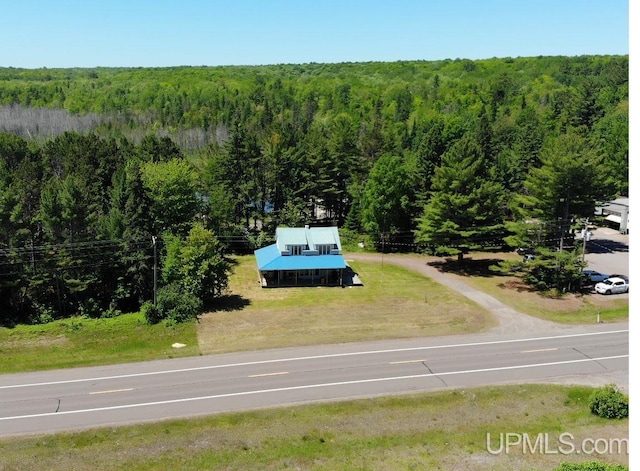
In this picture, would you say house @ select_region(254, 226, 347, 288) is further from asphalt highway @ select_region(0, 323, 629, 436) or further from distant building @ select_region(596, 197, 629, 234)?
distant building @ select_region(596, 197, 629, 234)

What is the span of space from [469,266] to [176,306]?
38.0m

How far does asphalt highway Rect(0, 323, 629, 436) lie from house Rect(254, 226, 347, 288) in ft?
59.8

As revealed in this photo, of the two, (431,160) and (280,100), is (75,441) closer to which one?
(431,160)

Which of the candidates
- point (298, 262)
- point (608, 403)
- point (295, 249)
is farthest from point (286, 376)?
point (295, 249)

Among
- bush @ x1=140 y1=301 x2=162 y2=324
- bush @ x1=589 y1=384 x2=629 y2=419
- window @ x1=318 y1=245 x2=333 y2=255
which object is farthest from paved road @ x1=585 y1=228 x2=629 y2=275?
bush @ x1=140 y1=301 x2=162 y2=324

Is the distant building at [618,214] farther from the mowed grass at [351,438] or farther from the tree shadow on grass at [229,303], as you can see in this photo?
the tree shadow on grass at [229,303]

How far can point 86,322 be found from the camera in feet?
160

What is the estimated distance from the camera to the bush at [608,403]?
32.6 metres

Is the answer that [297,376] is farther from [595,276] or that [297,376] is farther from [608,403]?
[595,276]

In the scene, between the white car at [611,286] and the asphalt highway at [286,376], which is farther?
the white car at [611,286]

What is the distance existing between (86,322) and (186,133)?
117459mm

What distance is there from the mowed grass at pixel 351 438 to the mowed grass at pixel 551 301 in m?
17.0
